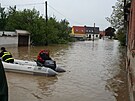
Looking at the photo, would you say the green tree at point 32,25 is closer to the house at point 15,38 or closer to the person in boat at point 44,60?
the house at point 15,38

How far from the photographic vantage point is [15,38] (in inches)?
1501

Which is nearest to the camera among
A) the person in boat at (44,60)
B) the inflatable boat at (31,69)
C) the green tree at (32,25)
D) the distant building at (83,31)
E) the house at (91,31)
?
the inflatable boat at (31,69)

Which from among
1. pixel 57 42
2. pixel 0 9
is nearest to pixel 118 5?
pixel 57 42

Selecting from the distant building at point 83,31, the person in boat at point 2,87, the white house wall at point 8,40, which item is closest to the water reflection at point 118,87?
the person in boat at point 2,87

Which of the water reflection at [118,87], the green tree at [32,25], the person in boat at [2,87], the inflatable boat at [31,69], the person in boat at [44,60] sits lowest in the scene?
the water reflection at [118,87]

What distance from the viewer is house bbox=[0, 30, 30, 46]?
36.0m

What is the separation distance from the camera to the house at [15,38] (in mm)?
36031

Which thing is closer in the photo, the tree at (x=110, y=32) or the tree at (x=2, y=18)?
the tree at (x=2, y=18)

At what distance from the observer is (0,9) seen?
183ft

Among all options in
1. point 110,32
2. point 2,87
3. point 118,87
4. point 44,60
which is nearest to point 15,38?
point 44,60

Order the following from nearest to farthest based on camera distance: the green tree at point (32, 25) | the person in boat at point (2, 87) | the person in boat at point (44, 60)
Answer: the person in boat at point (2, 87) → the person in boat at point (44, 60) → the green tree at point (32, 25)

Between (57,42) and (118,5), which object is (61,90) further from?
(57,42)

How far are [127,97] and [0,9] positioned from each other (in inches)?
2005

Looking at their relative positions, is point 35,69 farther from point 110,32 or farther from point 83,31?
point 110,32
